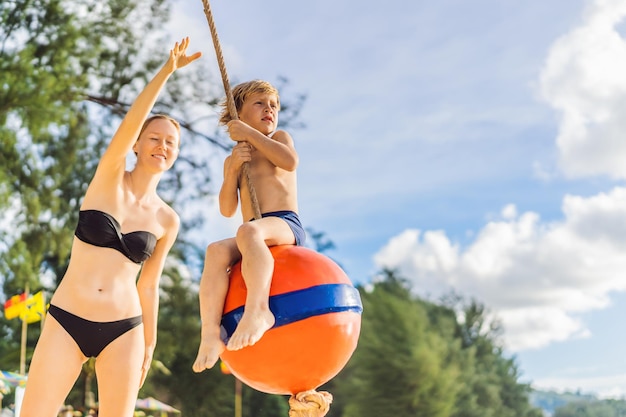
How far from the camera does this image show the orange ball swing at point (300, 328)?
3602mm

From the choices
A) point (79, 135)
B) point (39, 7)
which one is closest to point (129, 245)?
point (39, 7)

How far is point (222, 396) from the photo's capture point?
29859 mm

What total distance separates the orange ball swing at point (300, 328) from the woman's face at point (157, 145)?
689mm

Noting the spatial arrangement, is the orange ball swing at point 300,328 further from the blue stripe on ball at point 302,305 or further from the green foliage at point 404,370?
the green foliage at point 404,370

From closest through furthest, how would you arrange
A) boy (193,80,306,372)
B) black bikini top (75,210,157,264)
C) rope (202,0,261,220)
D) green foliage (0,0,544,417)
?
1. boy (193,80,306,372)
2. black bikini top (75,210,157,264)
3. rope (202,0,261,220)
4. green foliage (0,0,544,417)

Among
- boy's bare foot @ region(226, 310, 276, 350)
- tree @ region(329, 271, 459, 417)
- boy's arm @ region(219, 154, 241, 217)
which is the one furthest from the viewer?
tree @ region(329, 271, 459, 417)

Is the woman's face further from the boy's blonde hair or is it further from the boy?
the boy's blonde hair

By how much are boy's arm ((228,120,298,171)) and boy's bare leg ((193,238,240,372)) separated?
527 millimetres

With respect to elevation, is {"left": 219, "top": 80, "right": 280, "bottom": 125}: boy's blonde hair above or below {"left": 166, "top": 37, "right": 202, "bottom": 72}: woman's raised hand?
→ above

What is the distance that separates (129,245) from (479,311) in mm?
34848

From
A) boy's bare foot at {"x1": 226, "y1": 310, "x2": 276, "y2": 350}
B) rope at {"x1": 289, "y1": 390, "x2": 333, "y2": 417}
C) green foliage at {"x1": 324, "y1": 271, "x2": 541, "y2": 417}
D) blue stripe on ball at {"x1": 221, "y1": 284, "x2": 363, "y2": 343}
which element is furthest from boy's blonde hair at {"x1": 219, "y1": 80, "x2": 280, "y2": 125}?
green foliage at {"x1": 324, "y1": 271, "x2": 541, "y2": 417}

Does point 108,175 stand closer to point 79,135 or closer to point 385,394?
point 79,135

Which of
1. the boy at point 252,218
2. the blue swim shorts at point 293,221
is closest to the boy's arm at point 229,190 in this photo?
the boy at point 252,218

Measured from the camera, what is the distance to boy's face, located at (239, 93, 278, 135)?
4.35 meters
